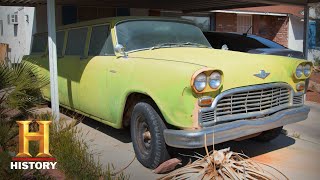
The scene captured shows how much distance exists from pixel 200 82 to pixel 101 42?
2238 millimetres

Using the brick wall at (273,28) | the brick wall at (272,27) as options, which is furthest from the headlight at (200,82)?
the brick wall at (273,28)

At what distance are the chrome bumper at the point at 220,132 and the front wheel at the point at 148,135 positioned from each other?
0.20 m

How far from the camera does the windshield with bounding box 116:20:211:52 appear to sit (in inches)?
208

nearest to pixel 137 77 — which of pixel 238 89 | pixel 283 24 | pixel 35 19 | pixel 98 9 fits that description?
pixel 238 89

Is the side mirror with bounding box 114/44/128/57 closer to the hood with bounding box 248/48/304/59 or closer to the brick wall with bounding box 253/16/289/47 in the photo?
the hood with bounding box 248/48/304/59

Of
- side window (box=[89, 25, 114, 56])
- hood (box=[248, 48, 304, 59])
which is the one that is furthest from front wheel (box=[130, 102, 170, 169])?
hood (box=[248, 48, 304, 59])

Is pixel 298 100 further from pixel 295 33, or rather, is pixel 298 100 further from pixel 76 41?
pixel 295 33

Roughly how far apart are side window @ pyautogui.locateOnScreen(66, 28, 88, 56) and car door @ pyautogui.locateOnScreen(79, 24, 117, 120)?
254 mm

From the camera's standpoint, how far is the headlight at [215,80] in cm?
394

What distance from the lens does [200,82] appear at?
3900mm

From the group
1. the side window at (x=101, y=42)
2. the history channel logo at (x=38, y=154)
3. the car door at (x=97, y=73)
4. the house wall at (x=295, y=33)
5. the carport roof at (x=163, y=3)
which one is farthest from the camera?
the house wall at (x=295, y=33)

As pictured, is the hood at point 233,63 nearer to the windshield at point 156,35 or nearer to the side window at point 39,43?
the windshield at point 156,35

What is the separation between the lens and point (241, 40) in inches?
385

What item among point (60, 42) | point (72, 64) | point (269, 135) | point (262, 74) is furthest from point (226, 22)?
point (262, 74)
